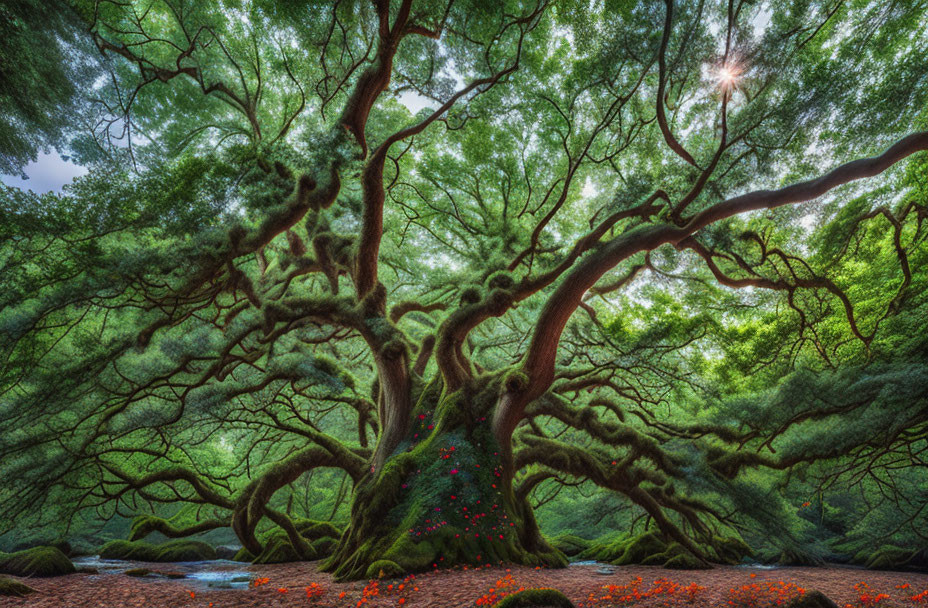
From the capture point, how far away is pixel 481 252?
747cm

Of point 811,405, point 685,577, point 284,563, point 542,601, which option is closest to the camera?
point 542,601

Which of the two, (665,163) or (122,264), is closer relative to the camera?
(122,264)

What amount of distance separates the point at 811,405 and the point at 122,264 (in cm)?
728

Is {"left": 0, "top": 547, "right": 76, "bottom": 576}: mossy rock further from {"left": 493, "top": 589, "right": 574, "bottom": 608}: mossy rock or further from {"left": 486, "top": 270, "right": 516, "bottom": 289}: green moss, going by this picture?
{"left": 486, "top": 270, "right": 516, "bottom": 289}: green moss

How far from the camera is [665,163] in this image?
20.3 ft


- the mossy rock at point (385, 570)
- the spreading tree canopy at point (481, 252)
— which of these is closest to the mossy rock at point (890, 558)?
the spreading tree canopy at point (481, 252)

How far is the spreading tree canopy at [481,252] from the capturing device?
420cm

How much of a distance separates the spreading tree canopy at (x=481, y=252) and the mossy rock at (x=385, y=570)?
0.12 meters

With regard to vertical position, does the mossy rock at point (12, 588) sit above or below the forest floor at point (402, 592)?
above

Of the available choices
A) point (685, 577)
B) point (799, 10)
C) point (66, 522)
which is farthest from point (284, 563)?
point (799, 10)

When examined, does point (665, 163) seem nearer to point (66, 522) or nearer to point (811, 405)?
point (811, 405)

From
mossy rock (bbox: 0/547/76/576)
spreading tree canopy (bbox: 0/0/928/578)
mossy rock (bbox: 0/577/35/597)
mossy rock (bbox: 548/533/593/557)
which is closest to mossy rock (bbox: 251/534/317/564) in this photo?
spreading tree canopy (bbox: 0/0/928/578)

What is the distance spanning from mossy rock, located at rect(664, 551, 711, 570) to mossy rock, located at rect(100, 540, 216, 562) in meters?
8.15

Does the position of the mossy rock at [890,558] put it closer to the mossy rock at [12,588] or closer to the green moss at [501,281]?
the green moss at [501,281]
